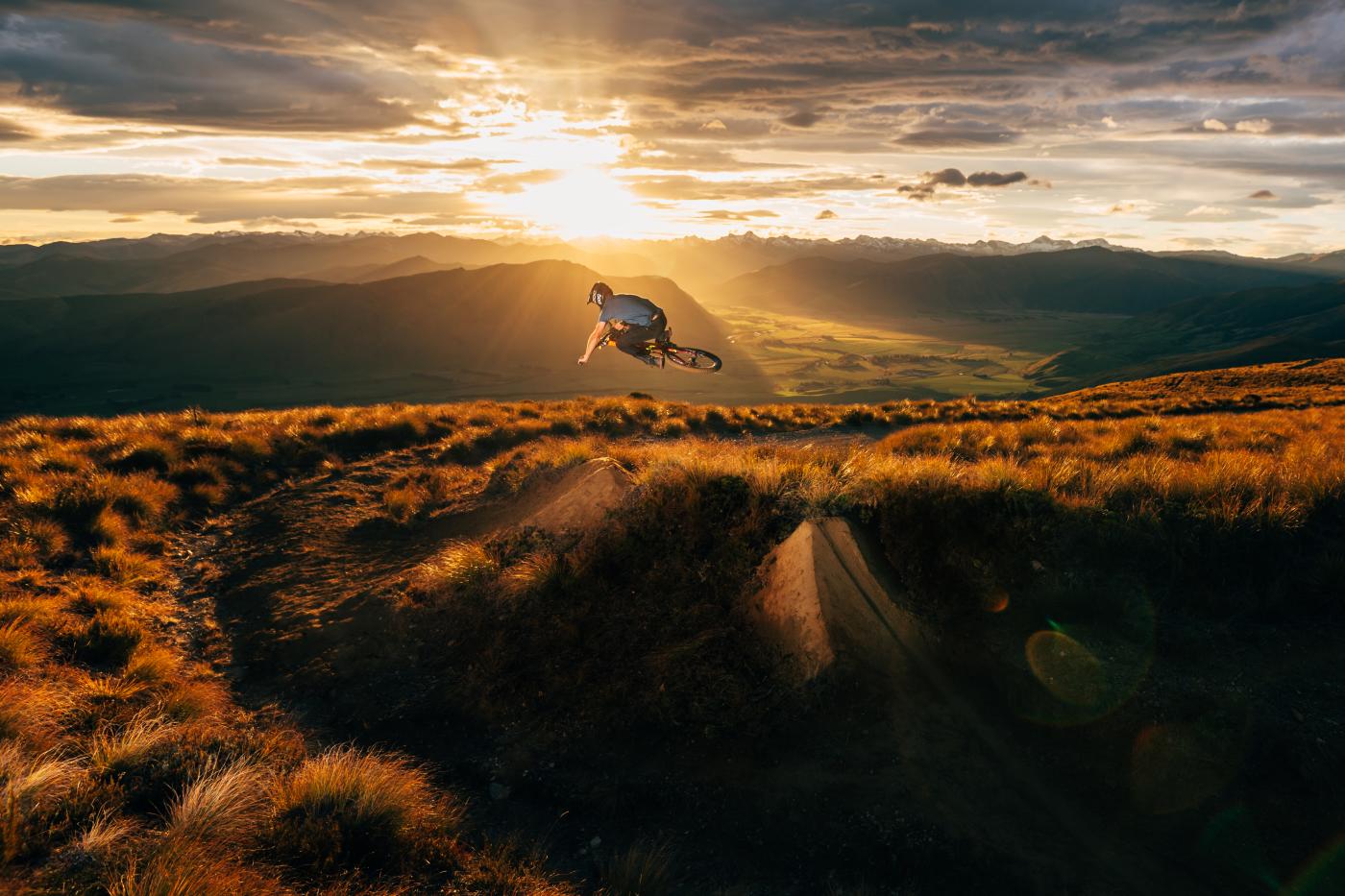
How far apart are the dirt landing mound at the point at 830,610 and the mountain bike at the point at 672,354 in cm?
457

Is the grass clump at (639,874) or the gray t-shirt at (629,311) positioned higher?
the gray t-shirt at (629,311)

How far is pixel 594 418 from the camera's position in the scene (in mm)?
25109

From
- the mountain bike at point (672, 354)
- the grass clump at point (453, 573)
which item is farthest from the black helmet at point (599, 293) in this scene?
the grass clump at point (453, 573)

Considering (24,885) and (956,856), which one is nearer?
(24,885)

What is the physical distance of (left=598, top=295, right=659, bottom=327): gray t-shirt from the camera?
38.9 feet

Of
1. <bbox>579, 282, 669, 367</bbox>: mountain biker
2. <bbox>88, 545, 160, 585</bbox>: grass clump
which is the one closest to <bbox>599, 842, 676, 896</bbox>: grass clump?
<bbox>579, 282, 669, 367</bbox>: mountain biker

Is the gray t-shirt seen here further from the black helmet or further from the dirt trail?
the dirt trail

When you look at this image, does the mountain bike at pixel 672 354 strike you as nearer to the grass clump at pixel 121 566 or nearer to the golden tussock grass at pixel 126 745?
the golden tussock grass at pixel 126 745

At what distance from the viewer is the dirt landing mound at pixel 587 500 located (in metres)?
11.8

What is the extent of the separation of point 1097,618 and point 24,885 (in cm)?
1081

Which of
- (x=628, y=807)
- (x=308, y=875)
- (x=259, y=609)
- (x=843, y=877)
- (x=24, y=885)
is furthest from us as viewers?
(x=259, y=609)

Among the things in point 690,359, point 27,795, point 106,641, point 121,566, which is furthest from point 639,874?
point 121,566

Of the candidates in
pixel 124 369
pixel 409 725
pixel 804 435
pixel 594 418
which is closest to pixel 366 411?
pixel 594 418

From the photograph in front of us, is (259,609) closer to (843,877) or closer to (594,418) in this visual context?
(843,877)
